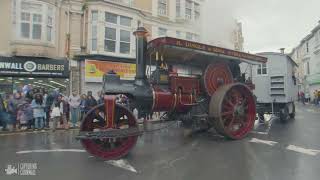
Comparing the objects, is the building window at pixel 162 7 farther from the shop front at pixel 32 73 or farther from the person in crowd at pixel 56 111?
the person in crowd at pixel 56 111

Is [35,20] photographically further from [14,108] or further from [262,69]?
[262,69]

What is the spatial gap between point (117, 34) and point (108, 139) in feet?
49.1

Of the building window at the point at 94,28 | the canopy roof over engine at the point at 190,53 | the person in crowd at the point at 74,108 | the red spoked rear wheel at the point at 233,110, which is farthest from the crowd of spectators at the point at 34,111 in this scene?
the building window at the point at 94,28

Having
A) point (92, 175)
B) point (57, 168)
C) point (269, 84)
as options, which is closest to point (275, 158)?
point (92, 175)

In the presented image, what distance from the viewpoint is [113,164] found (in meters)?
6.01

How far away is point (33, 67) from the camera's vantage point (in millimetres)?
17719

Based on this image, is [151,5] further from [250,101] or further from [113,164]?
[113,164]

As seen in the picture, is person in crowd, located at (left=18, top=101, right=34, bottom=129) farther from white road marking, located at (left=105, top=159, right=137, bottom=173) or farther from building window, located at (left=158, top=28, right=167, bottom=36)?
building window, located at (left=158, top=28, right=167, bottom=36)

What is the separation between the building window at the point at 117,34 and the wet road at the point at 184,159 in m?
12.1

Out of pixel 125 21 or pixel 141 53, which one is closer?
pixel 141 53

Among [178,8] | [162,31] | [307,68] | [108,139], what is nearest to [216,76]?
[108,139]

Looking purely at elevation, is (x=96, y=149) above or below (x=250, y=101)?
below

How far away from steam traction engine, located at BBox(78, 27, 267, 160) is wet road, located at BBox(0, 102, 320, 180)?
45 cm

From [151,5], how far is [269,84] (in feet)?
42.1
